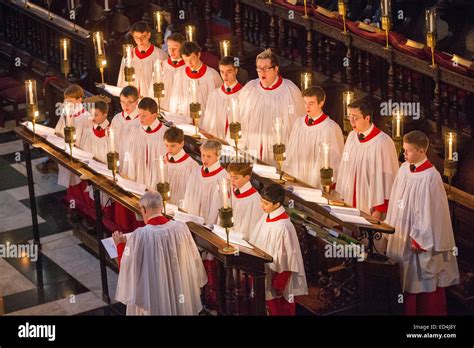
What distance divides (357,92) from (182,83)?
211cm

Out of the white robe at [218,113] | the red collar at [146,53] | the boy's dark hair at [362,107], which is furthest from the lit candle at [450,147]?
the red collar at [146,53]

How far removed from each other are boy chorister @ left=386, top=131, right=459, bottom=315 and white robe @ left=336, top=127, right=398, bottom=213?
436mm

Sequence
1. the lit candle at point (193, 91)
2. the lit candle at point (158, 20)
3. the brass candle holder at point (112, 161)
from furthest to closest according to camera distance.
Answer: the lit candle at point (158, 20) < the lit candle at point (193, 91) < the brass candle holder at point (112, 161)

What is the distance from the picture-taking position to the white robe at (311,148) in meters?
13.8

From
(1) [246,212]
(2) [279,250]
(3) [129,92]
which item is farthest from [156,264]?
(3) [129,92]

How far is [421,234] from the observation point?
40.9 feet

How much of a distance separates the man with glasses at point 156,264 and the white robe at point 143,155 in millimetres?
2713

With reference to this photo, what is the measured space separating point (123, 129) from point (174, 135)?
173cm

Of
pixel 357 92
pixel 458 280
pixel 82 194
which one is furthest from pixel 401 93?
pixel 82 194

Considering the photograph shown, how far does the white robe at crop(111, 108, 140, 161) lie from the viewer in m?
14.9

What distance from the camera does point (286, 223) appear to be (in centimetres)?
1197

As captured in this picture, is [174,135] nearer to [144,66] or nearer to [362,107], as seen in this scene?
[362,107]

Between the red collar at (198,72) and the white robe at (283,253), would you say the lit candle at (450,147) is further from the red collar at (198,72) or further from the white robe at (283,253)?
the red collar at (198,72)

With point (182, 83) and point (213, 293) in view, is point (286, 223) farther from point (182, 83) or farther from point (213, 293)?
point (182, 83)
